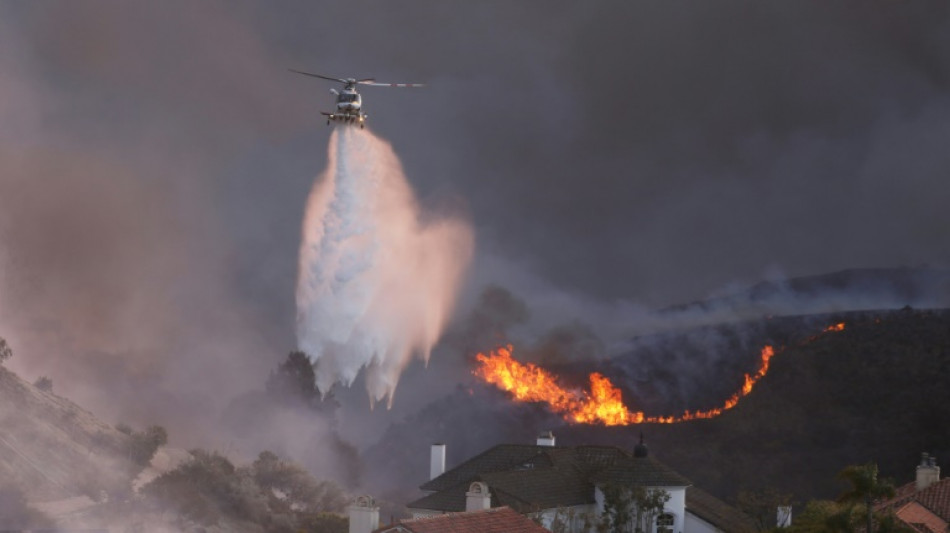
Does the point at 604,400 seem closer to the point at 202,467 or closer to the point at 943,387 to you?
the point at 943,387

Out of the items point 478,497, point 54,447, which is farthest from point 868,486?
point 54,447

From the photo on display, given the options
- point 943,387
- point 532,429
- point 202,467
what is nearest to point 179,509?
point 202,467

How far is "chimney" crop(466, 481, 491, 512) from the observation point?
250 feet

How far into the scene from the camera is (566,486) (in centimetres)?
8744

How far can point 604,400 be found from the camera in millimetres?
123500

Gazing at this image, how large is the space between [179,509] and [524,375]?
134ft

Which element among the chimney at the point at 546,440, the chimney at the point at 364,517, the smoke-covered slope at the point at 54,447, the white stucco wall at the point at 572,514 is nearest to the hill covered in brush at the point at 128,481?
the smoke-covered slope at the point at 54,447

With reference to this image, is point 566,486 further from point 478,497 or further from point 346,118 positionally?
point 346,118

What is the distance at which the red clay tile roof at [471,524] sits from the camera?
2293 inches

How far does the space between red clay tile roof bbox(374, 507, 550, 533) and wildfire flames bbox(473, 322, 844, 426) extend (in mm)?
57329

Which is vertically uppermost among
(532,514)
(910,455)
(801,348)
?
(801,348)

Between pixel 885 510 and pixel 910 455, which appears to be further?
pixel 910 455

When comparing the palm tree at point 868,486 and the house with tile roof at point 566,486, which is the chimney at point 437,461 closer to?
the house with tile roof at point 566,486

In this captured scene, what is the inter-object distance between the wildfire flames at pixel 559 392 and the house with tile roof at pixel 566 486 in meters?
25.7
